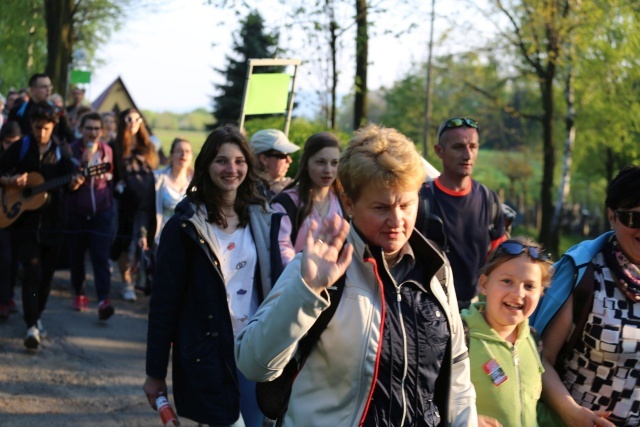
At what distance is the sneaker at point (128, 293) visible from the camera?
10398mm

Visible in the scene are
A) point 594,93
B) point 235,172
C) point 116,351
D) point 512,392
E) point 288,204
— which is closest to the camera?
point 512,392

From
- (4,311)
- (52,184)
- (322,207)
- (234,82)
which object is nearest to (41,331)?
(4,311)

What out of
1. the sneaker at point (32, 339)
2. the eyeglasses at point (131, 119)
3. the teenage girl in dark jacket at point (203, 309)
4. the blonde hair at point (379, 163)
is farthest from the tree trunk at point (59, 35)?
the blonde hair at point (379, 163)

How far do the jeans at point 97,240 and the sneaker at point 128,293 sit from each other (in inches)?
52.9

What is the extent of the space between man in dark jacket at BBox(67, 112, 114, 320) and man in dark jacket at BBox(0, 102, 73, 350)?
0.87 m

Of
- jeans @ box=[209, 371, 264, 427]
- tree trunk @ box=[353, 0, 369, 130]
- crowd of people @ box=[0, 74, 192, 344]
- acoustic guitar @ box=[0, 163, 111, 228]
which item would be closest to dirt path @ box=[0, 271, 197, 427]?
crowd of people @ box=[0, 74, 192, 344]

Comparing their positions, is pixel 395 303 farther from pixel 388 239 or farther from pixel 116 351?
pixel 116 351

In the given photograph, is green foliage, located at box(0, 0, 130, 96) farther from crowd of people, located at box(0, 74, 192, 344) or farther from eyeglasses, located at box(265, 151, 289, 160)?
eyeglasses, located at box(265, 151, 289, 160)

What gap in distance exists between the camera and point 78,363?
7.66 metres

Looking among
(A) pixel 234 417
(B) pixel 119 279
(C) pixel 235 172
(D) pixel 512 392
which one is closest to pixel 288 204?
(C) pixel 235 172

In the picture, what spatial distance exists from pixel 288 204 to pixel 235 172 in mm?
923

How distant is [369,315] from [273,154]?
4.48 metres

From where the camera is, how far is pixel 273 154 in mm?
6926

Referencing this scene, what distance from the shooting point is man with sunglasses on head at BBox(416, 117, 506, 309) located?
17.1 ft
